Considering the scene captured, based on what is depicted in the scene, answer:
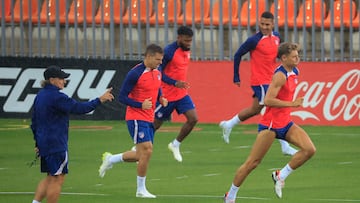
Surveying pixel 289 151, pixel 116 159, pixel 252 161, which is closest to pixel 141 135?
pixel 116 159

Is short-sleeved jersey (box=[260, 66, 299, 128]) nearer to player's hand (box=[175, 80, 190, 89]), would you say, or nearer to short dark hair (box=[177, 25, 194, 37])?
player's hand (box=[175, 80, 190, 89])

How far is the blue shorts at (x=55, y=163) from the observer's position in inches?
539

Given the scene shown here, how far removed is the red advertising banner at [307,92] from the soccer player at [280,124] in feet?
39.9

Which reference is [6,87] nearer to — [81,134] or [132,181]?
[81,134]

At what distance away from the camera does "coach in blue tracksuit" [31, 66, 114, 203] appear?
1360 centimetres

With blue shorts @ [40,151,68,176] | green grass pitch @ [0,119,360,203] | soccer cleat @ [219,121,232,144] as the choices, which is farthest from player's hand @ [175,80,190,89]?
blue shorts @ [40,151,68,176]

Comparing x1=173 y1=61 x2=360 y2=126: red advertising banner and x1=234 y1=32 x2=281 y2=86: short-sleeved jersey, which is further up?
x1=234 y1=32 x2=281 y2=86: short-sleeved jersey

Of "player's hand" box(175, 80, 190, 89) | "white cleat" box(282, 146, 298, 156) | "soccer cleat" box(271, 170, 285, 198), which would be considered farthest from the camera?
"white cleat" box(282, 146, 298, 156)

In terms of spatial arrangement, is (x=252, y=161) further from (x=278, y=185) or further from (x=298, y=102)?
(x=298, y=102)

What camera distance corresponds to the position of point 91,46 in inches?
1178

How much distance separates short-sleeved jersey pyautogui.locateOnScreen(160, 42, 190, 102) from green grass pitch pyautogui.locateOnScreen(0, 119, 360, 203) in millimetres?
1158

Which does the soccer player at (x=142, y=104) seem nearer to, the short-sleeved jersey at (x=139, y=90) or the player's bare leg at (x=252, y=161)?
the short-sleeved jersey at (x=139, y=90)

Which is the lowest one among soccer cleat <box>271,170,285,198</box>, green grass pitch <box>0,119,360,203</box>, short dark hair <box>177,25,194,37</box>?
green grass pitch <box>0,119,360,203</box>

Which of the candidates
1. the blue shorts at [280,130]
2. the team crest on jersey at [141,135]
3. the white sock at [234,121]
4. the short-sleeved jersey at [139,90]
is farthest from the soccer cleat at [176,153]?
the blue shorts at [280,130]
